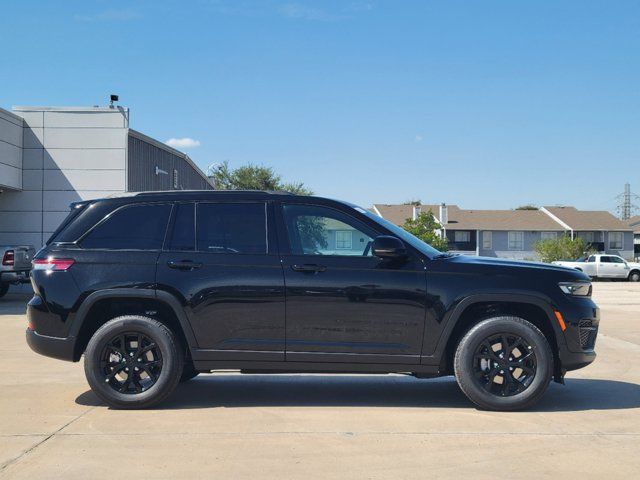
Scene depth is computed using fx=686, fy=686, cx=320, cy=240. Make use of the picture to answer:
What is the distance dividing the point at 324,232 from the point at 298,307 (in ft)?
2.48

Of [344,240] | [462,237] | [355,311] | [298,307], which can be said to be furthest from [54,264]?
[462,237]

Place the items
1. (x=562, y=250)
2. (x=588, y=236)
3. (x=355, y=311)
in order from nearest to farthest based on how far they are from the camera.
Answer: (x=355, y=311) < (x=562, y=250) < (x=588, y=236)

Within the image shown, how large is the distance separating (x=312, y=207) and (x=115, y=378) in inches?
91.0

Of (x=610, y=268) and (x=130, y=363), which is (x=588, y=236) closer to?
(x=610, y=268)

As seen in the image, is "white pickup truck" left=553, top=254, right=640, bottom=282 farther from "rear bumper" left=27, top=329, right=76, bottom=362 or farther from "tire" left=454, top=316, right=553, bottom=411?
"rear bumper" left=27, top=329, right=76, bottom=362

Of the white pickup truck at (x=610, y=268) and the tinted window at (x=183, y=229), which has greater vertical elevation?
the tinted window at (x=183, y=229)

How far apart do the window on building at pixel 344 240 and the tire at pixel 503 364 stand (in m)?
1.28

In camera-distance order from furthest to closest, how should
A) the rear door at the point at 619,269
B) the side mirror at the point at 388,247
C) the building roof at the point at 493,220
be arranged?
1. the building roof at the point at 493,220
2. the rear door at the point at 619,269
3. the side mirror at the point at 388,247

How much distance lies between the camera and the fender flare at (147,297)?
5.95 metres

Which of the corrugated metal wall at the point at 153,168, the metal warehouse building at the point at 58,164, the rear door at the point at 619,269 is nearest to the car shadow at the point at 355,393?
the metal warehouse building at the point at 58,164

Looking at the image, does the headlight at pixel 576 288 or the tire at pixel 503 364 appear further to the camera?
the headlight at pixel 576 288

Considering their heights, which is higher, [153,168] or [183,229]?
[153,168]

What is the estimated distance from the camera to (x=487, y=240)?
6681cm

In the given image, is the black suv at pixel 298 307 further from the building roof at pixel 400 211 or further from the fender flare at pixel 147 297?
the building roof at pixel 400 211
